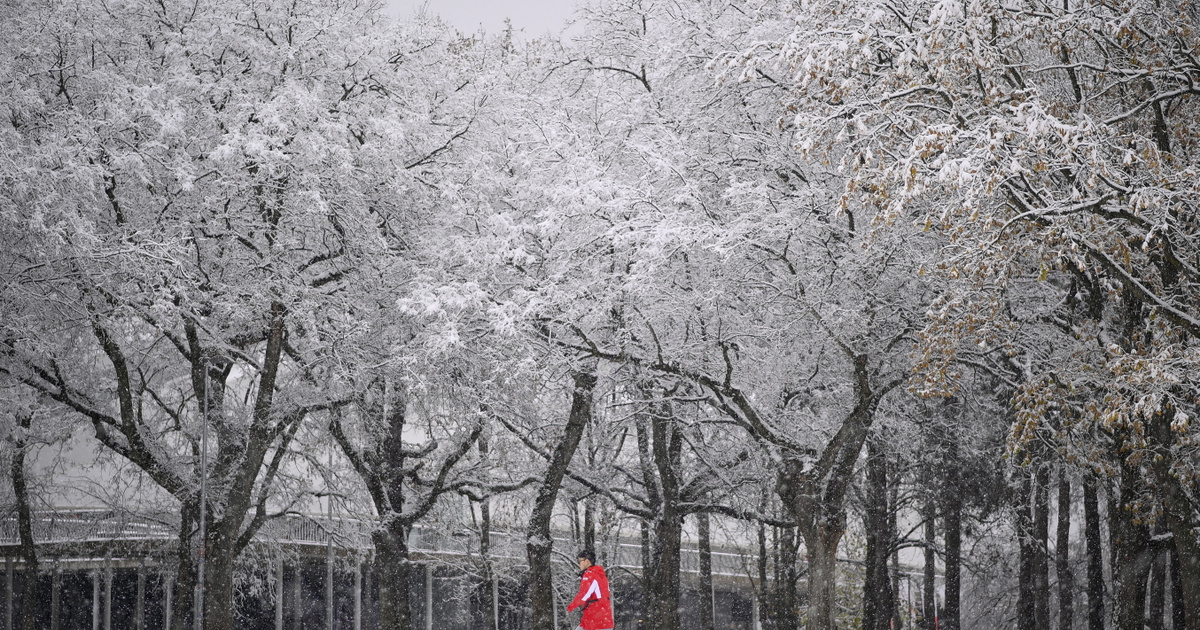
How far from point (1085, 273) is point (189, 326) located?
12814 mm

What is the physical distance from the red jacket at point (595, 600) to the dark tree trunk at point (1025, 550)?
12.9 meters

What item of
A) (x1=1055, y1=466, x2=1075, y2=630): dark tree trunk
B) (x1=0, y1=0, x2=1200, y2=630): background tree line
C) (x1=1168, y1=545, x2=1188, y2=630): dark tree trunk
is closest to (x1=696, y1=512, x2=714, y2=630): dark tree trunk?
(x1=0, y1=0, x2=1200, y2=630): background tree line

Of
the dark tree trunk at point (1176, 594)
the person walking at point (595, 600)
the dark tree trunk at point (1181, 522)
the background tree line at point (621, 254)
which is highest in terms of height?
the background tree line at point (621, 254)

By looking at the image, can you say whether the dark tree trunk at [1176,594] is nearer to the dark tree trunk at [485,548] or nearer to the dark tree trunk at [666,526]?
the dark tree trunk at [666,526]

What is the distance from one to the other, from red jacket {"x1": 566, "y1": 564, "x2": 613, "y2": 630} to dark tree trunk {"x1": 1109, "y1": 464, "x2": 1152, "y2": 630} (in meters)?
6.55

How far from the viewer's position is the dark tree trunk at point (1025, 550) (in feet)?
77.8

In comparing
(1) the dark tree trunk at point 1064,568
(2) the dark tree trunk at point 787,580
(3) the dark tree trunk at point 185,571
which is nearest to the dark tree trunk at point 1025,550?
(1) the dark tree trunk at point 1064,568

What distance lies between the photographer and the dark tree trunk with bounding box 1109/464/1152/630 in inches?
551

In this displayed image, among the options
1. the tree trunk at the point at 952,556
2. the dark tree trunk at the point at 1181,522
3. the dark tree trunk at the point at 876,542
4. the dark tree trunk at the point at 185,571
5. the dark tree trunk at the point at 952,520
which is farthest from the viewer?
the tree trunk at the point at 952,556

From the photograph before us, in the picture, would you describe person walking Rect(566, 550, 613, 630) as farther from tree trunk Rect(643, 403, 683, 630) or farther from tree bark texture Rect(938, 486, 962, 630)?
tree bark texture Rect(938, 486, 962, 630)

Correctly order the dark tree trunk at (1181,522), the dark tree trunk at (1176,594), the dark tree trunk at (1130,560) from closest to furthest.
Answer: the dark tree trunk at (1181,522) → the dark tree trunk at (1130,560) → the dark tree trunk at (1176,594)

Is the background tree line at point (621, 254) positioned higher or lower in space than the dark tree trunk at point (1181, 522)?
higher

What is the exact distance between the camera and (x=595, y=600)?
12977mm

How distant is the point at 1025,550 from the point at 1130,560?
10.6 m
